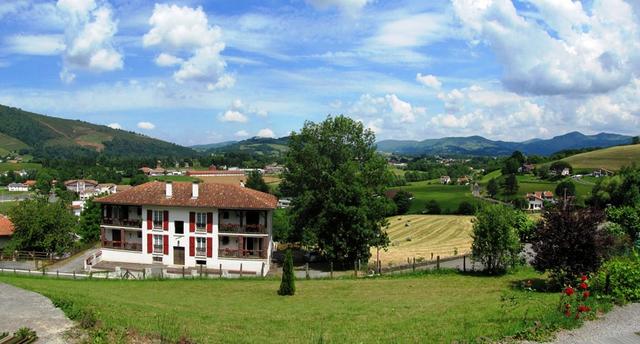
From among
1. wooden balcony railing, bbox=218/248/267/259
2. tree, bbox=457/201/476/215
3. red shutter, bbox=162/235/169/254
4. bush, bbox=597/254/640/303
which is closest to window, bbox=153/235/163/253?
red shutter, bbox=162/235/169/254

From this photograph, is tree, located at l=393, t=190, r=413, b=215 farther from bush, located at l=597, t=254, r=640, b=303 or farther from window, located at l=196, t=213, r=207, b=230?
bush, located at l=597, t=254, r=640, b=303

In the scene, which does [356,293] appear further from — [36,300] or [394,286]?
[36,300]

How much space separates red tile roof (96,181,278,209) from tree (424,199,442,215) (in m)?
66.0

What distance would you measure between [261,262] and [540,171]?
118637 mm

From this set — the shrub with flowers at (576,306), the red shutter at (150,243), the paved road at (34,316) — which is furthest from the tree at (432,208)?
the paved road at (34,316)

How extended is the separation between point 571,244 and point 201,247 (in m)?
27.6

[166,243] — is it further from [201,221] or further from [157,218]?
[201,221]

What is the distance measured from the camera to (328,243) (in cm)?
3828

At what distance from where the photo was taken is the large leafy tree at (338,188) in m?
37.5

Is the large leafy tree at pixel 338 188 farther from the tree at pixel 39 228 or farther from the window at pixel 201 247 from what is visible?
the tree at pixel 39 228

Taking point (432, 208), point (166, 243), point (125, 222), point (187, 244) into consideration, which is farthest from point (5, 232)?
point (432, 208)

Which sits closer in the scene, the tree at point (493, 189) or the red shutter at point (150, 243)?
the red shutter at point (150, 243)

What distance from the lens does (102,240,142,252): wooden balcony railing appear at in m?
41.7

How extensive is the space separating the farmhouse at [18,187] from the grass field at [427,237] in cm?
13650
